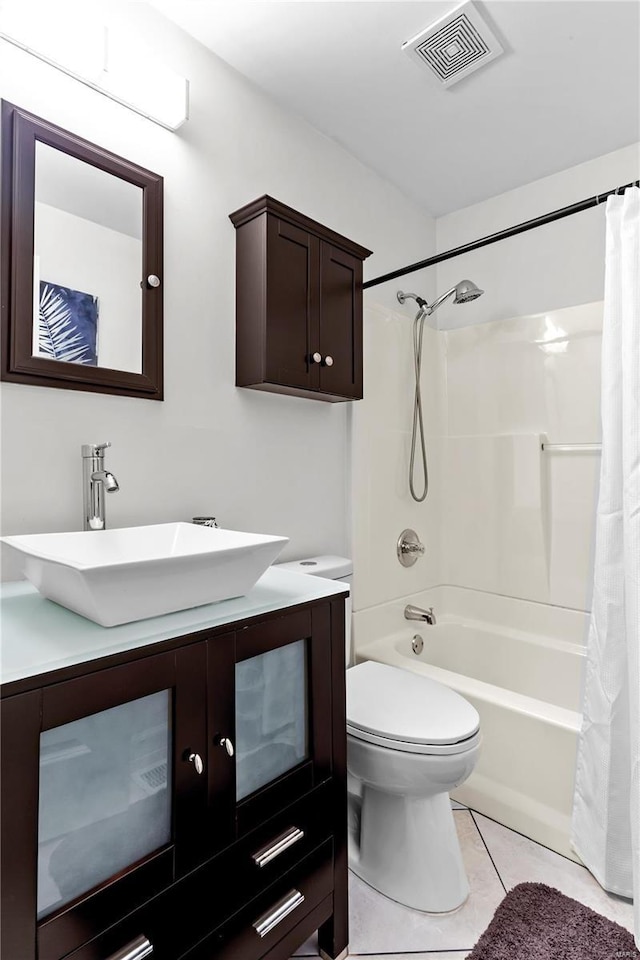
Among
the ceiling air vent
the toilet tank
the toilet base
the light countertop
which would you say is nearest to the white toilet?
the toilet base

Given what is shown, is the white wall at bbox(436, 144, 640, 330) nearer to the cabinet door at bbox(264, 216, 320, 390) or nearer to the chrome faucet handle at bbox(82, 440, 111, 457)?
the cabinet door at bbox(264, 216, 320, 390)

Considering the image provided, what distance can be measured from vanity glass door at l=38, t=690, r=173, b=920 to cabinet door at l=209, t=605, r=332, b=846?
0.35ft

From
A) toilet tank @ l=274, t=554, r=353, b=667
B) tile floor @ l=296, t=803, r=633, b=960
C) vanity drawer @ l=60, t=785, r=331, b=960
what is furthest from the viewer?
toilet tank @ l=274, t=554, r=353, b=667

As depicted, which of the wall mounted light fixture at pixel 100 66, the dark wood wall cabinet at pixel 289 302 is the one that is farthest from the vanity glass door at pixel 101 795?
the wall mounted light fixture at pixel 100 66

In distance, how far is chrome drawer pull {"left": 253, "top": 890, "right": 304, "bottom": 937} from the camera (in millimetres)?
1111

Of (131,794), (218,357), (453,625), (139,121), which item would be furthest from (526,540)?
(139,121)

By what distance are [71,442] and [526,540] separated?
6.36 ft

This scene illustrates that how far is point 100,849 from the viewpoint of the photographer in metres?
0.89

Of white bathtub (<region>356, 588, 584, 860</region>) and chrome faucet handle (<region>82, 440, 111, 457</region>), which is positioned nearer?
chrome faucet handle (<region>82, 440, 111, 457</region>)

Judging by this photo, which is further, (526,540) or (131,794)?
(526,540)

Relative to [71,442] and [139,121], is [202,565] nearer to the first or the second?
[71,442]

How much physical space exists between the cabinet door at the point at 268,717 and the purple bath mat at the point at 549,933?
638mm

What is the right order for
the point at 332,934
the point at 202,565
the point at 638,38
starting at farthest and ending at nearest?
the point at 638,38, the point at 332,934, the point at 202,565

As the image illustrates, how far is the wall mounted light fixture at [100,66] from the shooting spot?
1.29m
